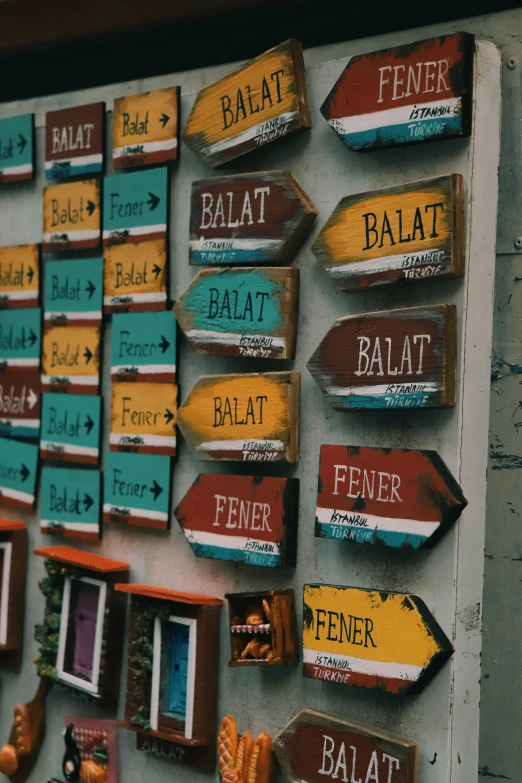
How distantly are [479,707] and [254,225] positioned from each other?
1.18 m

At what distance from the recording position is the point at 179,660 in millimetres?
2562

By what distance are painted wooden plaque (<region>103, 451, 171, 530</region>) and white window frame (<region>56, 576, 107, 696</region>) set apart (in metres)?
0.19

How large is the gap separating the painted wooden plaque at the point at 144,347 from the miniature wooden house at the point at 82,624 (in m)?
0.50

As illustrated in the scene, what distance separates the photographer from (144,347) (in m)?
2.69

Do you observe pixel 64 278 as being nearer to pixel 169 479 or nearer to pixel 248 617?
pixel 169 479

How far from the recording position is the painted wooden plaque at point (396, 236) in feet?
6.97

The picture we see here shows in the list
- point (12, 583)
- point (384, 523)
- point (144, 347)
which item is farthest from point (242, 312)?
point (12, 583)

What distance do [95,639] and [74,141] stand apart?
52.5 inches

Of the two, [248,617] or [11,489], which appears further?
[11,489]

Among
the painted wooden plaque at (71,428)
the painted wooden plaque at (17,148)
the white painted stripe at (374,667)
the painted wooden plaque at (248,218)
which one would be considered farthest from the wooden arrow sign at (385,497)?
the painted wooden plaque at (17,148)

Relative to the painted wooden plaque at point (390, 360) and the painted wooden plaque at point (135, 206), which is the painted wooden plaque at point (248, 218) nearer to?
the painted wooden plaque at point (135, 206)

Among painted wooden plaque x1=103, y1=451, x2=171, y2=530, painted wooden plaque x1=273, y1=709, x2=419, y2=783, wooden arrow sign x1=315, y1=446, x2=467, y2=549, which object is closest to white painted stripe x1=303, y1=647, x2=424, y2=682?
painted wooden plaque x1=273, y1=709, x2=419, y2=783

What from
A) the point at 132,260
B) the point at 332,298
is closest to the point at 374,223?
the point at 332,298

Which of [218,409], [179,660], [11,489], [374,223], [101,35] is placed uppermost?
[101,35]
